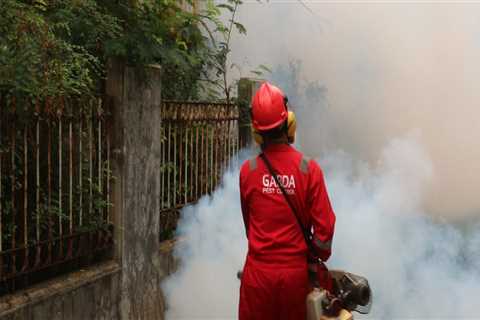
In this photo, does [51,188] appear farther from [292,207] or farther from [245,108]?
[245,108]

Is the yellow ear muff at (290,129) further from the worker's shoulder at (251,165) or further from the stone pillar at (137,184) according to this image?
the stone pillar at (137,184)

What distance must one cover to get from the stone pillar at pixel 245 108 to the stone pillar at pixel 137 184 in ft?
6.70

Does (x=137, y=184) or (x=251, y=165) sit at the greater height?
(x=251, y=165)

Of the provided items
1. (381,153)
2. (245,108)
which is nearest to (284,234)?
(245,108)

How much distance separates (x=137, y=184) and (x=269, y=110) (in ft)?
7.36

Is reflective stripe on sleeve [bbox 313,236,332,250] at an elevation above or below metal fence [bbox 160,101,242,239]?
below

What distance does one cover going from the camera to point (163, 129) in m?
6.16

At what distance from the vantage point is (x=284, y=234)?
3.75 m

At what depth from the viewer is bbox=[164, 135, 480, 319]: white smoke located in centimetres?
601

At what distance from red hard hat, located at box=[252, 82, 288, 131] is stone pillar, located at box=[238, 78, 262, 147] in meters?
3.93

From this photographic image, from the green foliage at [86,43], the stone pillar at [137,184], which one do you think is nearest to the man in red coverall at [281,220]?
the green foliage at [86,43]

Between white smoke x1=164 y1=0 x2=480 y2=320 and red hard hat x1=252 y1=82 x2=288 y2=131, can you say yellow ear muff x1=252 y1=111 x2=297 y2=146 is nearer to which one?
red hard hat x1=252 y1=82 x2=288 y2=131

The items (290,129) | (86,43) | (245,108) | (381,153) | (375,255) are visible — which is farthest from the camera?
(381,153)

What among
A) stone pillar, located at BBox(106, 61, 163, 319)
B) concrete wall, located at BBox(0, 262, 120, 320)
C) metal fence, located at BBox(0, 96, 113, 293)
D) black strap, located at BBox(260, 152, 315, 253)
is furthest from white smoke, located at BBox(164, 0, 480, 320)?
black strap, located at BBox(260, 152, 315, 253)
